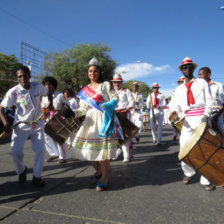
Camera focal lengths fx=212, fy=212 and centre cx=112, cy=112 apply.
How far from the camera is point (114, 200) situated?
9.75 ft

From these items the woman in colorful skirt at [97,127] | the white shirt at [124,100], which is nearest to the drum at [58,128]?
the woman in colorful skirt at [97,127]

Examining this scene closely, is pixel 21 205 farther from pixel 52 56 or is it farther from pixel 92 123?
pixel 52 56

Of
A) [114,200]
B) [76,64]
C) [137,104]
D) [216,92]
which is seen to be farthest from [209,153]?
[76,64]

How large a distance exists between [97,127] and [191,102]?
155cm

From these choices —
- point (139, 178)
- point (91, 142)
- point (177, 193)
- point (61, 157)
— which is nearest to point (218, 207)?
point (177, 193)

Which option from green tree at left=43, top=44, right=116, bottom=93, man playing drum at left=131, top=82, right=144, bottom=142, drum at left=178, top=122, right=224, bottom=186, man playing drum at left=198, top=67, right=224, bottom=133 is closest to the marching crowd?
drum at left=178, top=122, right=224, bottom=186

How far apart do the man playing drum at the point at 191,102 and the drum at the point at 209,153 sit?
54cm

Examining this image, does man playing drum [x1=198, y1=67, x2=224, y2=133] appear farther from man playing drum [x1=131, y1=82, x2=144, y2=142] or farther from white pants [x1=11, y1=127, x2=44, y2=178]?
white pants [x1=11, y1=127, x2=44, y2=178]

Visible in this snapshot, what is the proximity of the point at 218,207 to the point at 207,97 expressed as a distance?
155cm

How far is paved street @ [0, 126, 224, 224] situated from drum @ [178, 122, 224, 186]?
43 centimetres

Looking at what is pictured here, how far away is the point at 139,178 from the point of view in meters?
3.93

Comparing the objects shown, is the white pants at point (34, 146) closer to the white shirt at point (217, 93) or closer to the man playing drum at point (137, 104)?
the white shirt at point (217, 93)

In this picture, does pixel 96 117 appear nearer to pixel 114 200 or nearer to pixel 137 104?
pixel 114 200

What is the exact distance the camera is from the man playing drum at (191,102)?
334cm
